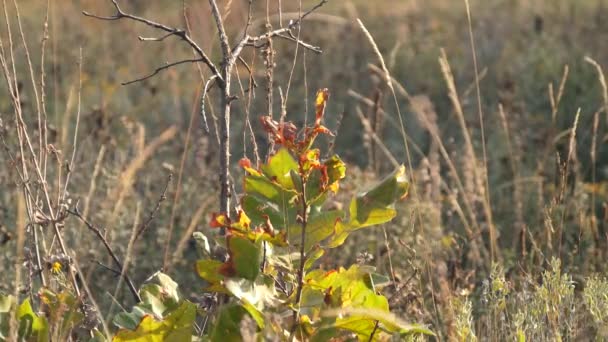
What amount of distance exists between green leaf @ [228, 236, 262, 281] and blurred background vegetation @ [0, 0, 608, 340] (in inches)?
13.6

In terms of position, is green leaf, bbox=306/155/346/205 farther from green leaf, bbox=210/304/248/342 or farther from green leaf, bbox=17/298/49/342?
green leaf, bbox=17/298/49/342

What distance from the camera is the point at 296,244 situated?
2217mm

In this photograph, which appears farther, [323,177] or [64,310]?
[64,310]

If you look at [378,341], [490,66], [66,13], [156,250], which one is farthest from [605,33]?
[378,341]

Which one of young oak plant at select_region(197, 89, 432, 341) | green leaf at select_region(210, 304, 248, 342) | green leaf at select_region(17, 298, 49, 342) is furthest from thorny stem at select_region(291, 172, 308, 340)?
green leaf at select_region(17, 298, 49, 342)

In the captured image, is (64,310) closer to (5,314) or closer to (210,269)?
(5,314)

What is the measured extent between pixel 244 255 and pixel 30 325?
1.69 ft

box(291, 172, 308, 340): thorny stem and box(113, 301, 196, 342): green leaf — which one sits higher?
box(291, 172, 308, 340): thorny stem

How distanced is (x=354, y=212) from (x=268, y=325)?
29 centimetres

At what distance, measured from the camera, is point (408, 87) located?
25.5 feet

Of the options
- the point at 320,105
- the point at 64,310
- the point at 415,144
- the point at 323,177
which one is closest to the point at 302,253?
Answer: the point at 323,177

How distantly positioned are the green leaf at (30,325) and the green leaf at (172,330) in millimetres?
196

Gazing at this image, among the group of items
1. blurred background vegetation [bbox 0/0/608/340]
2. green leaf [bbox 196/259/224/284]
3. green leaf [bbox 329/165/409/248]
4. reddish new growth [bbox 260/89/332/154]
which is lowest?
blurred background vegetation [bbox 0/0/608/340]

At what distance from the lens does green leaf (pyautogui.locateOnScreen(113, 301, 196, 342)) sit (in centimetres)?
217
